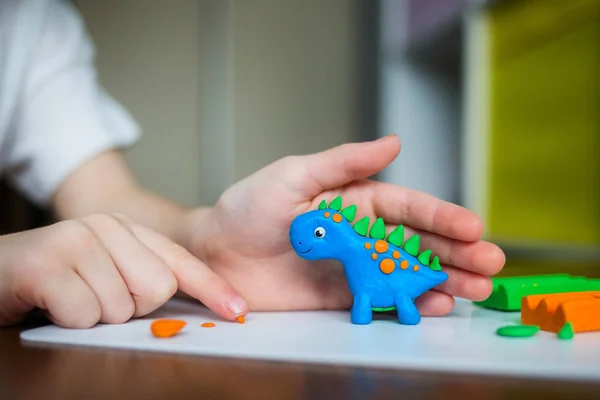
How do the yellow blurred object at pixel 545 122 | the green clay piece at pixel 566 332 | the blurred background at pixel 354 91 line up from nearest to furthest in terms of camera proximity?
the green clay piece at pixel 566 332
the yellow blurred object at pixel 545 122
the blurred background at pixel 354 91

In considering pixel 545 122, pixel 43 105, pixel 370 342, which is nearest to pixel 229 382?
pixel 370 342

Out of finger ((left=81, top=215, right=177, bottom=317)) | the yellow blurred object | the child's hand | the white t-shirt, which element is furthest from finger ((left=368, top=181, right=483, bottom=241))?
the yellow blurred object

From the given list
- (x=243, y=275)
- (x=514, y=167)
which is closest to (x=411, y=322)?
(x=243, y=275)

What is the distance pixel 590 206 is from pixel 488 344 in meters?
1.08

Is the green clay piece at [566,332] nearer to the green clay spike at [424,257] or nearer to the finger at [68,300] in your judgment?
the green clay spike at [424,257]

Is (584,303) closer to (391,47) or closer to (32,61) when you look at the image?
(32,61)

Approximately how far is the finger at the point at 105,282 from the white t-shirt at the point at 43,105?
0.43 meters

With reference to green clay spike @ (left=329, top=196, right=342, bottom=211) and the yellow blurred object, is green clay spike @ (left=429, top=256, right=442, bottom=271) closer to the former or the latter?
green clay spike @ (left=329, top=196, right=342, bottom=211)

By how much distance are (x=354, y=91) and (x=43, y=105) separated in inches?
69.3

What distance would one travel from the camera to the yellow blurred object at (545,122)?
54.3 inches

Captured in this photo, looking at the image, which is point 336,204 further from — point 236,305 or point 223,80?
point 223,80

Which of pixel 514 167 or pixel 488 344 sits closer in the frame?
pixel 488 344

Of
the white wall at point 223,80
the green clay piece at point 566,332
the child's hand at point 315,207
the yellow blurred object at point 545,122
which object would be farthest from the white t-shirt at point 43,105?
the white wall at point 223,80

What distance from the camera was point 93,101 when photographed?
0.97 metres
